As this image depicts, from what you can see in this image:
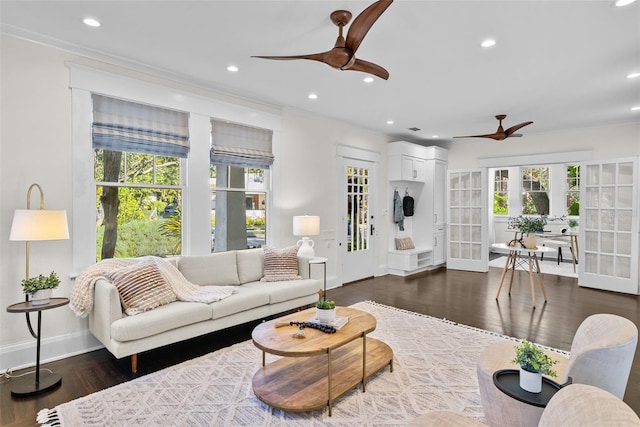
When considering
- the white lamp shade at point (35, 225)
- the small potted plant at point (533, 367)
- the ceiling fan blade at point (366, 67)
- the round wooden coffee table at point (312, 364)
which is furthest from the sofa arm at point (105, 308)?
the small potted plant at point (533, 367)

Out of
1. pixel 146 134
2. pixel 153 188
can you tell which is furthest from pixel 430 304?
pixel 146 134

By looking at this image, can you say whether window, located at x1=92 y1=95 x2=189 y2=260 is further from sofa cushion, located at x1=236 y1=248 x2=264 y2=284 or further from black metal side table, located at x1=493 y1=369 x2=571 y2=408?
black metal side table, located at x1=493 y1=369 x2=571 y2=408

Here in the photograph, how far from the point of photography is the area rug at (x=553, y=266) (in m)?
6.98

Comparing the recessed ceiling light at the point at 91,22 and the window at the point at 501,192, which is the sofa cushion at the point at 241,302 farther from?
the window at the point at 501,192

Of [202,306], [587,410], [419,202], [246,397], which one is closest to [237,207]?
[202,306]

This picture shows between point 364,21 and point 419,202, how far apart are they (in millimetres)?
5752

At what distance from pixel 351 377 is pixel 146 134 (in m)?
3.09

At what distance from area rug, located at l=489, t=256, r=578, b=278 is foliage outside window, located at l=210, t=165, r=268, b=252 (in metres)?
5.84

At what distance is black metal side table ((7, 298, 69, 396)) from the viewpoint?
8.14 feet

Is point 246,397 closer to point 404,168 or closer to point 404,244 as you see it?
point 404,244

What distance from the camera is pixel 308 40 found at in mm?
2973

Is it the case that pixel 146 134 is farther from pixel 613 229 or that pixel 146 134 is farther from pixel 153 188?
pixel 613 229

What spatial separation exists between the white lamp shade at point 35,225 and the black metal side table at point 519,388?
3.14m

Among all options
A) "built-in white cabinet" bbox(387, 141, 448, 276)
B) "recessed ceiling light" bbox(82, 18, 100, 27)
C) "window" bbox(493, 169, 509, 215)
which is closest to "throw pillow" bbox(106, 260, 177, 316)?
"recessed ceiling light" bbox(82, 18, 100, 27)
